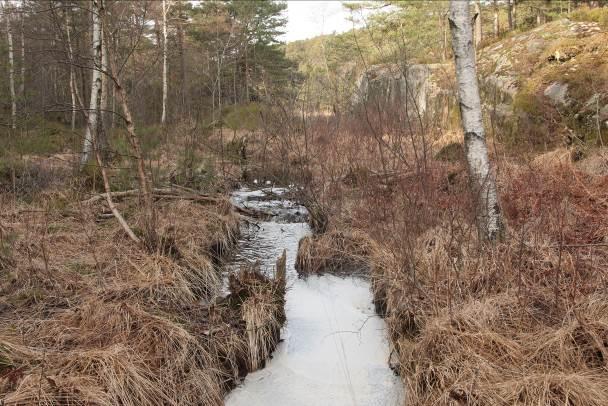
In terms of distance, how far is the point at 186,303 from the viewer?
3.84 meters

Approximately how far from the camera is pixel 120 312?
3.18 meters

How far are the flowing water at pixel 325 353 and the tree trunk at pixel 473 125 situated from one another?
4.51 feet

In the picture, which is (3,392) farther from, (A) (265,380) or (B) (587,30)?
(B) (587,30)

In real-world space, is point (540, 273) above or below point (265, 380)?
above

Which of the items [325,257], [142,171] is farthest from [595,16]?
[142,171]

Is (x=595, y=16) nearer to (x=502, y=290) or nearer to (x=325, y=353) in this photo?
(x=502, y=290)

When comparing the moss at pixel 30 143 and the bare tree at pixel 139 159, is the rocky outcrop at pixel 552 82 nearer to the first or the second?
the bare tree at pixel 139 159

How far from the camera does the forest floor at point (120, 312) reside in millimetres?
2576

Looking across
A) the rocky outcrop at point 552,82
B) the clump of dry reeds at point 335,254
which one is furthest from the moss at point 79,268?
the rocky outcrop at point 552,82

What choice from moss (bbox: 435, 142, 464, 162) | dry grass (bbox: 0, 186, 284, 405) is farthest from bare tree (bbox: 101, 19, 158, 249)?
moss (bbox: 435, 142, 464, 162)

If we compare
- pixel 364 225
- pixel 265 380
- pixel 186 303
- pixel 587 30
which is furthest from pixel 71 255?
pixel 587 30

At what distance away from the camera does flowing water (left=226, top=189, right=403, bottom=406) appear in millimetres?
3066

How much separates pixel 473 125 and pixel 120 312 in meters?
3.20

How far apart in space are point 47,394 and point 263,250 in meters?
3.73
